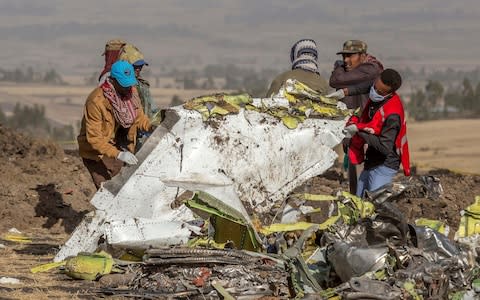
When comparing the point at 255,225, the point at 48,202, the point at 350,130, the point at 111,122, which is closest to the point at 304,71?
the point at 350,130

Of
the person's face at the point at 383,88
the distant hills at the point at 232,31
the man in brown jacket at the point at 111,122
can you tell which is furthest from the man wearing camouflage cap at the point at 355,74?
the distant hills at the point at 232,31

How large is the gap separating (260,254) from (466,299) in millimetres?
1533

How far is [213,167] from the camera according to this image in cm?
920

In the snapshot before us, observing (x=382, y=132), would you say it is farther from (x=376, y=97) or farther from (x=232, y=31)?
(x=232, y=31)

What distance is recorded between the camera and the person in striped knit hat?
10914mm

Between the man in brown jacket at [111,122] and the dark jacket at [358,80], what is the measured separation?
207 centimetres

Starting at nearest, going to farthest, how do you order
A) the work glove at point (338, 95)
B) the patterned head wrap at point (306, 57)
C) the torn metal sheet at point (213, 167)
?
the torn metal sheet at point (213, 167)
the work glove at point (338, 95)
the patterned head wrap at point (306, 57)

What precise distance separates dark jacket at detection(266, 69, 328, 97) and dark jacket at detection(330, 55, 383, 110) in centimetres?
17

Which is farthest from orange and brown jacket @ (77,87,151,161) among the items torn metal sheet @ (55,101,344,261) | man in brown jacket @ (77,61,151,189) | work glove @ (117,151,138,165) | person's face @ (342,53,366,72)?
person's face @ (342,53,366,72)

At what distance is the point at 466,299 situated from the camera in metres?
7.45

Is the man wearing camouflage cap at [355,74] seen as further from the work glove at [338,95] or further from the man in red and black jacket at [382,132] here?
the man in red and black jacket at [382,132]

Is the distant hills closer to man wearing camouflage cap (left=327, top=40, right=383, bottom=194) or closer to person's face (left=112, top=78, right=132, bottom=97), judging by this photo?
man wearing camouflage cap (left=327, top=40, right=383, bottom=194)

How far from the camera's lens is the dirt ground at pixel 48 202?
8672 millimetres

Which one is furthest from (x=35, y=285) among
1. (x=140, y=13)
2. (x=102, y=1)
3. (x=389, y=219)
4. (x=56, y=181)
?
(x=102, y=1)
